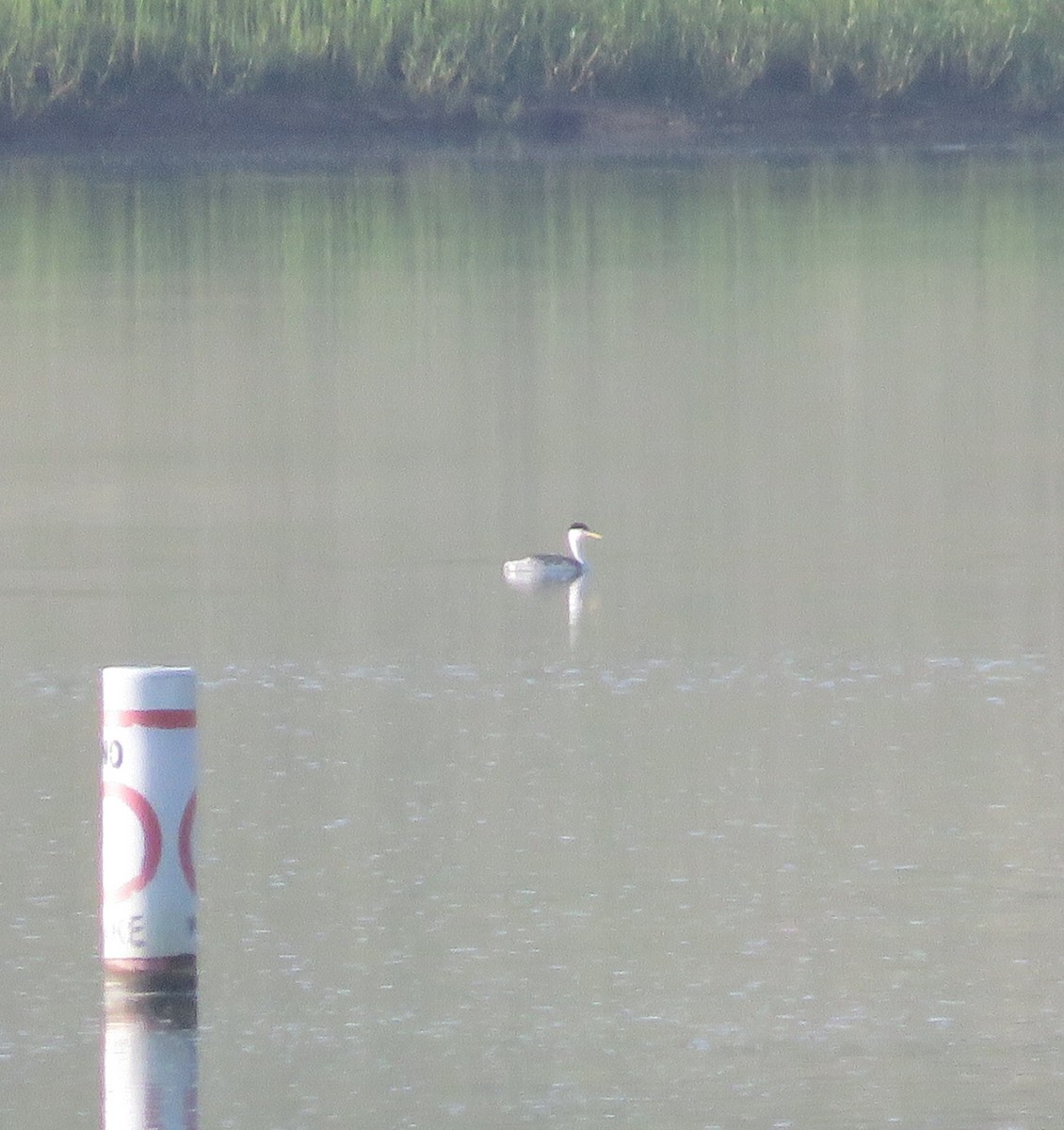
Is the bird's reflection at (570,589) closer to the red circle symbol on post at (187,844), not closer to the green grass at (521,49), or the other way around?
the red circle symbol on post at (187,844)

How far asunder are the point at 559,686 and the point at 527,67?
30326mm

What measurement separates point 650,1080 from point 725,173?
31.1m

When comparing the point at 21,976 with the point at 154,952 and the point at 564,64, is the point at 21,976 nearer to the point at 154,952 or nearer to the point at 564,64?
the point at 154,952

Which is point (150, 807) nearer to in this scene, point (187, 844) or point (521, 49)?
point (187, 844)

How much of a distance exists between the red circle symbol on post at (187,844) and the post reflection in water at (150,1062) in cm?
25

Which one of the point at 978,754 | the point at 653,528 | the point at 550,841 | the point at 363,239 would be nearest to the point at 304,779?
the point at 550,841

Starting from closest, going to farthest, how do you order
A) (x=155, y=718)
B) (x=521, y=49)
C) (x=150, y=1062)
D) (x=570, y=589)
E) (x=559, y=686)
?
(x=150, y=1062) → (x=155, y=718) → (x=559, y=686) → (x=570, y=589) → (x=521, y=49)

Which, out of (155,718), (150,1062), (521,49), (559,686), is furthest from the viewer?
(521,49)

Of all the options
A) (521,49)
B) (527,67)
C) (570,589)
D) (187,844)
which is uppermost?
(521,49)

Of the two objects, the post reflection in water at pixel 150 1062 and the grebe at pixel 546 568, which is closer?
the post reflection in water at pixel 150 1062

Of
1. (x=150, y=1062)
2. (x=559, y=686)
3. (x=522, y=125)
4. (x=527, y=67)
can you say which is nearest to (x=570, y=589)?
(x=559, y=686)

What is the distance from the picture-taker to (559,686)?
12.0 m

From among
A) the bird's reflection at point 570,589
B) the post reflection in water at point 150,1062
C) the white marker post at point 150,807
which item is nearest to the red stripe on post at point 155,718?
the white marker post at point 150,807

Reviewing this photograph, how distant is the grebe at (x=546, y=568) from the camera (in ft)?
45.9
